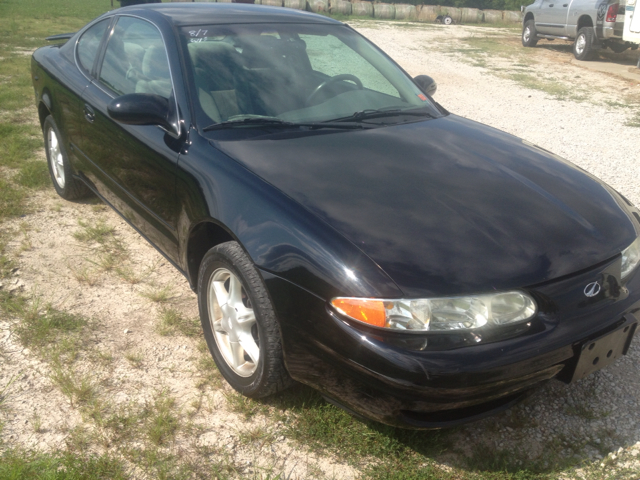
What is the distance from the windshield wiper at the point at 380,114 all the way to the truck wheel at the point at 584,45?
36.8 feet

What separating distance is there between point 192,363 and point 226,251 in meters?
0.73

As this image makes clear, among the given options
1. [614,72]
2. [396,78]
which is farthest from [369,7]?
[396,78]

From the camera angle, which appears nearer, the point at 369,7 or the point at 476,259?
the point at 476,259

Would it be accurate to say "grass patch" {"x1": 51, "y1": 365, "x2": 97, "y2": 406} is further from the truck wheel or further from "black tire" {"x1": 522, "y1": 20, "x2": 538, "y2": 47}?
"black tire" {"x1": 522, "y1": 20, "x2": 538, "y2": 47}

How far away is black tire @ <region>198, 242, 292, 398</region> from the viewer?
88.3 inches

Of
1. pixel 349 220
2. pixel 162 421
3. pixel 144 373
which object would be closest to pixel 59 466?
pixel 162 421

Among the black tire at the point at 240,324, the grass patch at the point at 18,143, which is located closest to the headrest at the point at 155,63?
the black tire at the point at 240,324

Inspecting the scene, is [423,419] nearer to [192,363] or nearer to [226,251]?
[226,251]

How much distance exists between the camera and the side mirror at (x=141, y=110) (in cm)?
272

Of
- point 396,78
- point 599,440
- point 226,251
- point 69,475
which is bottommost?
point 599,440

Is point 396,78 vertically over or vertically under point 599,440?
over

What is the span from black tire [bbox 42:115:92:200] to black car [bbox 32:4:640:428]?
2.63 ft

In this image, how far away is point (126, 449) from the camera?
7.33ft

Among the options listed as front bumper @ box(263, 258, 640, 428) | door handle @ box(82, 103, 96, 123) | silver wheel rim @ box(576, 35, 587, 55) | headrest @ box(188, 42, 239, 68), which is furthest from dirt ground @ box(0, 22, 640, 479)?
silver wheel rim @ box(576, 35, 587, 55)
